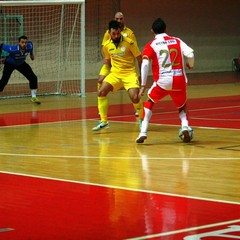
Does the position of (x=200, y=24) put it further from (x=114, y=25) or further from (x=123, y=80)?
(x=114, y=25)

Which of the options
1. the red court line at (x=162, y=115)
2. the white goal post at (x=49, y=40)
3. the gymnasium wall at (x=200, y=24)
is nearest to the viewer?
the red court line at (x=162, y=115)

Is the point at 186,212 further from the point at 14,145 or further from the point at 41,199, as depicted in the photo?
the point at 14,145

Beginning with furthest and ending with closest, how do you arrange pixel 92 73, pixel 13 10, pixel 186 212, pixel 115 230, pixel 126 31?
1. pixel 92 73
2. pixel 13 10
3. pixel 126 31
4. pixel 186 212
5. pixel 115 230

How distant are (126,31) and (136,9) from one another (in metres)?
16.6

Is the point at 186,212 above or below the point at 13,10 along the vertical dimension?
below

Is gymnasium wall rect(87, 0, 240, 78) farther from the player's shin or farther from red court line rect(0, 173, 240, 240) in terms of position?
red court line rect(0, 173, 240, 240)

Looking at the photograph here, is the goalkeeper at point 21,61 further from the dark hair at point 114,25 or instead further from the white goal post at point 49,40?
the dark hair at point 114,25

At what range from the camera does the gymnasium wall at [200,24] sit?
101 feet

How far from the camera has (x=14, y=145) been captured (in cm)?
1236

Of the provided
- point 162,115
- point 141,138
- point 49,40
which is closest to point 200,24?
point 49,40

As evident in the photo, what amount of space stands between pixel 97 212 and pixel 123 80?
6.70 metres

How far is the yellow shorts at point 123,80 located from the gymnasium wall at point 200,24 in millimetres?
16248

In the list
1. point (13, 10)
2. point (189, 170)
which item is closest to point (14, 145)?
point (189, 170)

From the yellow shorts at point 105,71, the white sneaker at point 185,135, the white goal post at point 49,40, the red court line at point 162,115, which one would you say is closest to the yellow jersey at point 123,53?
the yellow shorts at point 105,71
